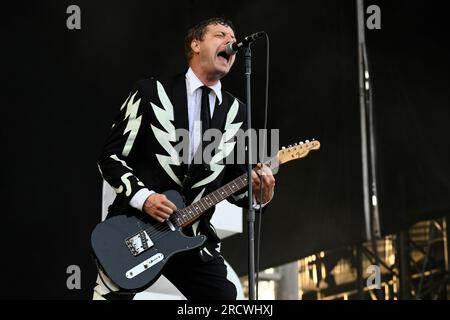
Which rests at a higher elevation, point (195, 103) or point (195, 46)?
point (195, 46)

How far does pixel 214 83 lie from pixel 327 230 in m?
1.91

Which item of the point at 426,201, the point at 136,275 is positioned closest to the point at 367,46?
the point at 426,201

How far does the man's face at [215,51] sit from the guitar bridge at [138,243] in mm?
819

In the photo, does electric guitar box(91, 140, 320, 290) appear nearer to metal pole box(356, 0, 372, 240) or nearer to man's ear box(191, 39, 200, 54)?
man's ear box(191, 39, 200, 54)

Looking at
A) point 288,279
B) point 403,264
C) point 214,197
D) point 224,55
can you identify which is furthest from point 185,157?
point 403,264

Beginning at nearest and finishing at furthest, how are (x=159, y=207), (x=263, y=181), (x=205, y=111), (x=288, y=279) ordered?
(x=159, y=207)
(x=263, y=181)
(x=205, y=111)
(x=288, y=279)

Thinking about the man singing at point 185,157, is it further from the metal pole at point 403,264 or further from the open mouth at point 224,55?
the metal pole at point 403,264

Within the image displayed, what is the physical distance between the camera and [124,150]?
124 inches

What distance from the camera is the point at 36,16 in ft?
14.8

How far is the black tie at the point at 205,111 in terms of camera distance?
3229mm

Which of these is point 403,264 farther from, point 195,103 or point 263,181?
point 195,103

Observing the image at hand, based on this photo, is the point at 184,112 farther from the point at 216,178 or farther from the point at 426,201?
the point at 426,201

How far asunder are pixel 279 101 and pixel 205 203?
198 cm

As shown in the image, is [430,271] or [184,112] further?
[430,271]
